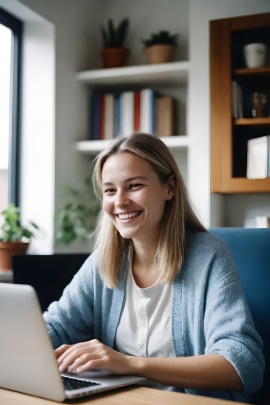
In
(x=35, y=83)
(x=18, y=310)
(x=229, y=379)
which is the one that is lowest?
(x=229, y=379)

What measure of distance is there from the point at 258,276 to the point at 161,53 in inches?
75.1

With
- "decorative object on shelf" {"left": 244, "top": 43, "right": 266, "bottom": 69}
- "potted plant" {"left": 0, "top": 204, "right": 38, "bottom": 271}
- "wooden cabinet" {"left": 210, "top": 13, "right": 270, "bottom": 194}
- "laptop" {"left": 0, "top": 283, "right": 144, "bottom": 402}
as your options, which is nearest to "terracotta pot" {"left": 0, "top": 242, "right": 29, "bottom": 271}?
"potted plant" {"left": 0, "top": 204, "right": 38, "bottom": 271}

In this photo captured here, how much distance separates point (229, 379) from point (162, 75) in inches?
89.7

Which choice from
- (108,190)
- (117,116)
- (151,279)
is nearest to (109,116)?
(117,116)

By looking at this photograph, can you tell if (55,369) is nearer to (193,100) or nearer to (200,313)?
(200,313)

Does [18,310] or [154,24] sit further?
[154,24]

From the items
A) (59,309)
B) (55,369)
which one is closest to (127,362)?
(55,369)

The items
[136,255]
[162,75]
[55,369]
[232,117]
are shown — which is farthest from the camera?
[162,75]

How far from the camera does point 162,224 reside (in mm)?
1621

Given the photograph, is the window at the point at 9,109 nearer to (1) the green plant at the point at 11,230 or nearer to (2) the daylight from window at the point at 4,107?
(2) the daylight from window at the point at 4,107

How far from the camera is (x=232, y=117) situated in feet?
9.46

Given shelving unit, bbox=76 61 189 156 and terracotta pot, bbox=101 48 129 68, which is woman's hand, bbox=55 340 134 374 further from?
terracotta pot, bbox=101 48 129 68

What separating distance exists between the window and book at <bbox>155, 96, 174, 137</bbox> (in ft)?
2.66

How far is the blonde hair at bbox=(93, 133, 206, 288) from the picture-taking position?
1537mm
